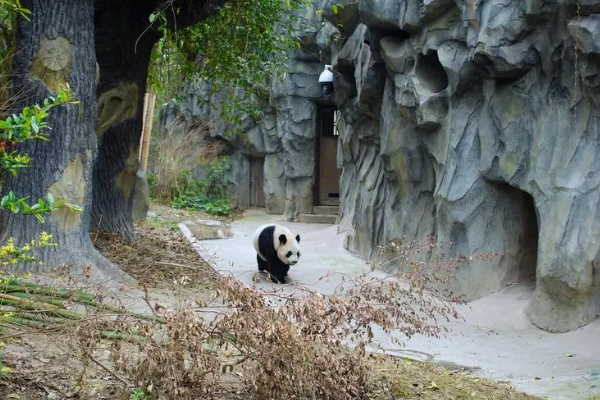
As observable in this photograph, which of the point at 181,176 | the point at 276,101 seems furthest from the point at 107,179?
the point at 181,176

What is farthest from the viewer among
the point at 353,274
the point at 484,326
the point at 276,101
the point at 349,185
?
the point at 276,101

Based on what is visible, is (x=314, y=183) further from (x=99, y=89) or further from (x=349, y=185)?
(x=99, y=89)

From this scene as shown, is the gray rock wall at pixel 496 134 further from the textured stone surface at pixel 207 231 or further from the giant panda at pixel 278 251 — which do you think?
the textured stone surface at pixel 207 231

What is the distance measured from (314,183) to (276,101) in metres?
2.45

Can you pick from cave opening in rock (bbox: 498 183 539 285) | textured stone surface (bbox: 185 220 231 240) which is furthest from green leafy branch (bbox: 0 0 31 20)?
textured stone surface (bbox: 185 220 231 240)

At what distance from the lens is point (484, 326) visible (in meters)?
7.93

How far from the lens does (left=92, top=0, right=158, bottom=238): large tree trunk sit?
8.77 m

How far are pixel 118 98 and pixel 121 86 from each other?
5.9 inches

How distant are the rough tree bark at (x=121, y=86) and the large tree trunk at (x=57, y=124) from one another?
1813 mm

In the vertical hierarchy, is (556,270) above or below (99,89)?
below

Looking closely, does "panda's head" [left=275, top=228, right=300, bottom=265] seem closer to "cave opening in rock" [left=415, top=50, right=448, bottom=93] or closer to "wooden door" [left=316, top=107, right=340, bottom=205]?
"cave opening in rock" [left=415, top=50, right=448, bottom=93]

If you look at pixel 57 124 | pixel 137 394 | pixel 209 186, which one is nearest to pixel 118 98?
pixel 57 124

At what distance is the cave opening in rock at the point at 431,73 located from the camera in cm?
980

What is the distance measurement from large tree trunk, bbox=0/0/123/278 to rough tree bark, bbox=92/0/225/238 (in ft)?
5.95
